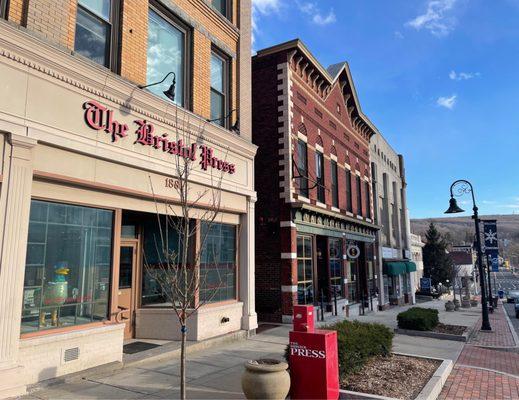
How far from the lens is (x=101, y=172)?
8227mm

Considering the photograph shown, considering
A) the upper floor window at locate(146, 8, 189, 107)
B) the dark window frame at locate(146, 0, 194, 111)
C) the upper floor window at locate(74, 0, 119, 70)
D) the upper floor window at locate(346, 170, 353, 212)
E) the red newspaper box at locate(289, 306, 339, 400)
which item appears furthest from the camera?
the upper floor window at locate(346, 170, 353, 212)

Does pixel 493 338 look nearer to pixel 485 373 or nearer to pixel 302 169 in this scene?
pixel 485 373

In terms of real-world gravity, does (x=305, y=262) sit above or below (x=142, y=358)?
above

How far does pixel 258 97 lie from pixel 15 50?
37.0 ft

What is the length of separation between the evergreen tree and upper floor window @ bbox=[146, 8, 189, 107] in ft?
186

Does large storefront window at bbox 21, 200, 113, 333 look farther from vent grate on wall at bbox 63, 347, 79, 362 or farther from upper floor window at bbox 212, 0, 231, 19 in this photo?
upper floor window at bbox 212, 0, 231, 19

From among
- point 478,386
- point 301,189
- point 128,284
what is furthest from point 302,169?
point 478,386

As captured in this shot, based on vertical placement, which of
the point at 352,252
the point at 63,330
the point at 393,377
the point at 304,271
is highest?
the point at 352,252

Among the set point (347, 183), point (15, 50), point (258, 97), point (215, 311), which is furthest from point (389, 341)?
point (347, 183)

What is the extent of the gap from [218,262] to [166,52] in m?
5.72

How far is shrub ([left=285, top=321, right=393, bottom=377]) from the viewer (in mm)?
7676

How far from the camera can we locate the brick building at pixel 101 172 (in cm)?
668

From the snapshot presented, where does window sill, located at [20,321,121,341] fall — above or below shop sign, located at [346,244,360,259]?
below

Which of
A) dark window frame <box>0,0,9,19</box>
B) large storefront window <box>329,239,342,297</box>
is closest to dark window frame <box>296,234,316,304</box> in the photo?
large storefront window <box>329,239,342,297</box>
